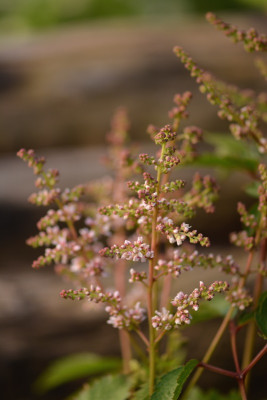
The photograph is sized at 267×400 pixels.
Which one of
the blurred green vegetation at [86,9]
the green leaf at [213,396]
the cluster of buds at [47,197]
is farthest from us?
the blurred green vegetation at [86,9]

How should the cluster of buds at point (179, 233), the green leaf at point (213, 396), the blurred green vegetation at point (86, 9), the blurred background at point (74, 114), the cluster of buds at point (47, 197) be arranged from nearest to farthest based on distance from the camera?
the cluster of buds at point (179, 233) → the cluster of buds at point (47, 197) → the green leaf at point (213, 396) → the blurred background at point (74, 114) → the blurred green vegetation at point (86, 9)

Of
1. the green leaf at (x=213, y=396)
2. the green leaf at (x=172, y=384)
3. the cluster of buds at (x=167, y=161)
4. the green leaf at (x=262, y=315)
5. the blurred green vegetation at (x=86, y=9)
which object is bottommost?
the green leaf at (x=213, y=396)

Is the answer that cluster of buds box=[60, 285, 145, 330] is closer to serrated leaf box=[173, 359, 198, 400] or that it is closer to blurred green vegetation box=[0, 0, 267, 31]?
serrated leaf box=[173, 359, 198, 400]

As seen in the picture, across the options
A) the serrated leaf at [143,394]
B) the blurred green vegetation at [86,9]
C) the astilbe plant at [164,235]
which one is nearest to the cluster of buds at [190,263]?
the astilbe plant at [164,235]

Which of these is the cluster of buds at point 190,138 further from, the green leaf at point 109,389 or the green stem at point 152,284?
the green leaf at point 109,389

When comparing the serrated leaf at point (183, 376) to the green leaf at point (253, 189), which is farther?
the green leaf at point (253, 189)

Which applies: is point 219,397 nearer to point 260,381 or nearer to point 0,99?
point 260,381

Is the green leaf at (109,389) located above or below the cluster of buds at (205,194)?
below
